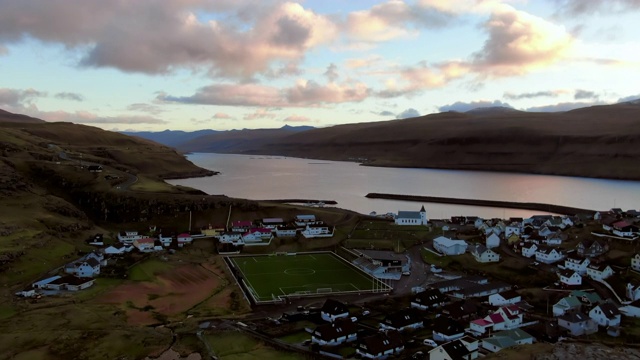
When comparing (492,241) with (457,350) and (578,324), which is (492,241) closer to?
(578,324)

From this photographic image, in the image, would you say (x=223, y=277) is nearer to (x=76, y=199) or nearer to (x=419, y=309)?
(x=419, y=309)

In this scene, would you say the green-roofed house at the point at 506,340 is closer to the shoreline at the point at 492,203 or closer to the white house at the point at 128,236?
the white house at the point at 128,236

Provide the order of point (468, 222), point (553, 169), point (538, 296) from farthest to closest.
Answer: point (553, 169) → point (468, 222) → point (538, 296)

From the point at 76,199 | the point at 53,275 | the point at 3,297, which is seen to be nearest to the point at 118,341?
the point at 3,297

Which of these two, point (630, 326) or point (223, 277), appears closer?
point (630, 326)

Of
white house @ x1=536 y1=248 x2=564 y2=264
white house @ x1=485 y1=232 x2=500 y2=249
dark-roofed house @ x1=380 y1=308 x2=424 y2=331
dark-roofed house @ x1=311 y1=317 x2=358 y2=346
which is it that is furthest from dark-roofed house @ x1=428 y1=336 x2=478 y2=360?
white house @ x1=485 y1=232 x2=500 y2=249

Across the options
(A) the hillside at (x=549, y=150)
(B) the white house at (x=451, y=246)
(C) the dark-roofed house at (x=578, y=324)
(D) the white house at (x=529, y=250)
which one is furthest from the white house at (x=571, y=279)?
(A) the hillside at (x=549, y=150)
